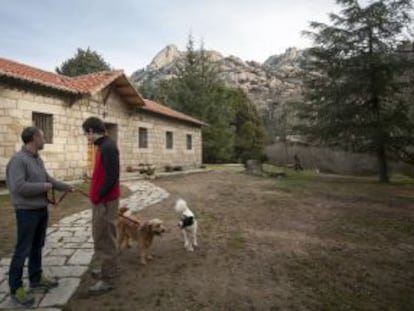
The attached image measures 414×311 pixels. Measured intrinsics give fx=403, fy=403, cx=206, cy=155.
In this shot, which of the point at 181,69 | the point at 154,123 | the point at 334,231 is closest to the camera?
the point at 334,231

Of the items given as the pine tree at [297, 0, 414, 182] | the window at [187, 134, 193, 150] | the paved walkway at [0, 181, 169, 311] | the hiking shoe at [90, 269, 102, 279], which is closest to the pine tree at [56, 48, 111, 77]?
the window at [187, 134, 193, 150]

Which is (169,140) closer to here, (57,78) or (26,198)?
(57,78)

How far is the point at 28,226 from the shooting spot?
398 centimetres

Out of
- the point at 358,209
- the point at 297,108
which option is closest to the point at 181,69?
the point at 297,108

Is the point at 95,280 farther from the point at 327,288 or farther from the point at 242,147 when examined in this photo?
the point at 242,147

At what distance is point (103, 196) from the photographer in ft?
13.4

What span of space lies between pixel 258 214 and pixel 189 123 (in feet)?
56.2

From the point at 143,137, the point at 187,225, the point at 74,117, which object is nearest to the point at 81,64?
the point at 143,137

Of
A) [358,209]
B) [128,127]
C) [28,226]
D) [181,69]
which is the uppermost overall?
[181,69]

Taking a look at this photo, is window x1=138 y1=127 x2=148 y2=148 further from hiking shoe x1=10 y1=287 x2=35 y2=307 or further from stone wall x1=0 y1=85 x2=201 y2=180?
hiking shoe x1=10 y1=287 x2=35 y2=307

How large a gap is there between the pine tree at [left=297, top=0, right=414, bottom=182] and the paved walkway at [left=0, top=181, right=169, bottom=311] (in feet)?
41.9

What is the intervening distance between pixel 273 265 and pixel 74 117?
1145cm

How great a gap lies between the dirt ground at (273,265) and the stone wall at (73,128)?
575 centimetres

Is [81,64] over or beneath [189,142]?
over
